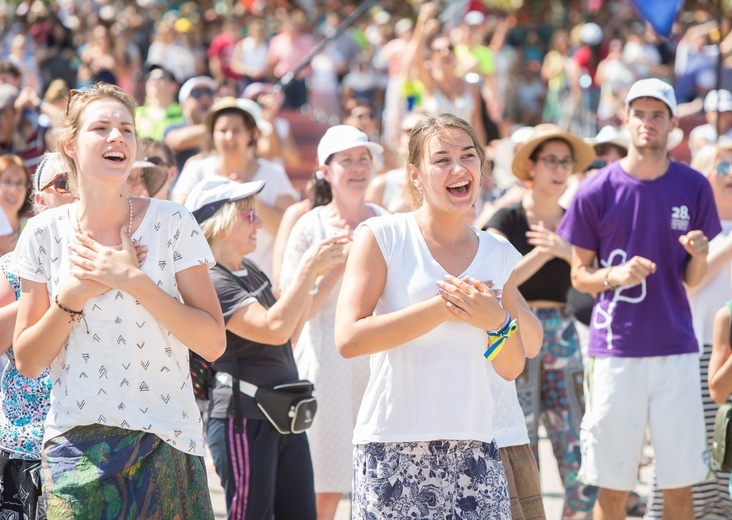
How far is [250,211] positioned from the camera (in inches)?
188

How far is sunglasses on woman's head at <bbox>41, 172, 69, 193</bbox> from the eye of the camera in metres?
4.17

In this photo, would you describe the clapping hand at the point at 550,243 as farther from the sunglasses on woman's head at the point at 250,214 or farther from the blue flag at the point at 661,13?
the blue flag at the point at 661,13

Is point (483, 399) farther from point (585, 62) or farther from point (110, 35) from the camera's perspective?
point (585, 62)

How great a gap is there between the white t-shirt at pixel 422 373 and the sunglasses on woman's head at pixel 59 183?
49.4 inches

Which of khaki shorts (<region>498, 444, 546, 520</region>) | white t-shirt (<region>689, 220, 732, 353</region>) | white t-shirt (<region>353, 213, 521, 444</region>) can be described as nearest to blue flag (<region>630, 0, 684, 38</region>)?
white t-shirt (<region>689, 220, 732, 353</region>)

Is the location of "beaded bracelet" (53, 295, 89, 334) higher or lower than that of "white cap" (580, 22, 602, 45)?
lower

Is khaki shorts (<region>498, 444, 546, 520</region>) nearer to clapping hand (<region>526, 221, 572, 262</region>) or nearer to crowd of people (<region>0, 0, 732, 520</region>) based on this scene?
crowd of people (<region>0, 0, 732, 520</region>)

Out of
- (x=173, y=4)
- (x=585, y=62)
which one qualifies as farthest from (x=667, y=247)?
(x=173, y=4)

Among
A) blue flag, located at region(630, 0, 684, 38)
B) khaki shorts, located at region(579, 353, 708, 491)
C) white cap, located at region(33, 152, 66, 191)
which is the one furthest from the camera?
blue flag, located at region(630, 0, 684, 38)

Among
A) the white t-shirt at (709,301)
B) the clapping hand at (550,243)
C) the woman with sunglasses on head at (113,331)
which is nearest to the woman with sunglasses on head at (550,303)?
the clapping hand at (550,243)

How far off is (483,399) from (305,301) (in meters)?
1.15

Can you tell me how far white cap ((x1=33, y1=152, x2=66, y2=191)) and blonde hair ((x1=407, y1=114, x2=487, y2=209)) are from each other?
53.6 inches

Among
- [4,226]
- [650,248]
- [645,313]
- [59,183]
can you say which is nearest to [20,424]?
[59,183]

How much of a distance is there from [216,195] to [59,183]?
2.50 ft
